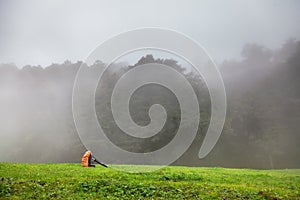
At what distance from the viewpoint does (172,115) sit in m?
50.6

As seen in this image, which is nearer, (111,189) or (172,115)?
(111,189)

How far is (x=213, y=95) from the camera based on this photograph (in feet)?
180

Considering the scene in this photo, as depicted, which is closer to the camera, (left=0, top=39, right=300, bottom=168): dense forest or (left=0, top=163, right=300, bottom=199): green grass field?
(left=0, top=163, right=300, bottom=199): green grass field

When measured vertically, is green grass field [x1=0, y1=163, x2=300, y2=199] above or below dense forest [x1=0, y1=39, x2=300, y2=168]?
below

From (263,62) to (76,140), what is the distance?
51.7 m

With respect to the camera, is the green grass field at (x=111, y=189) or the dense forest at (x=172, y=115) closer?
the green grass field at (x=111, y=189)

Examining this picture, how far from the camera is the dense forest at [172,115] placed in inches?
1997

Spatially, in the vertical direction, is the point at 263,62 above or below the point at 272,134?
above

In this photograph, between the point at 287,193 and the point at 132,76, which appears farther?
the point at 132,76

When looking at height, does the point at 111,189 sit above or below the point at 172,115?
below

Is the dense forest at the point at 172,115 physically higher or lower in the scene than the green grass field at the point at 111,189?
higher

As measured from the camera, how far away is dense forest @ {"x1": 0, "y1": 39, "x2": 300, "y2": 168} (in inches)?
1997

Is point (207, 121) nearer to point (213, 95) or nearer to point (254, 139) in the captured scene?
point (213, 95)

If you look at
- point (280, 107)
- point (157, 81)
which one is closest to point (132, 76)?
point (157, 81)
